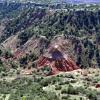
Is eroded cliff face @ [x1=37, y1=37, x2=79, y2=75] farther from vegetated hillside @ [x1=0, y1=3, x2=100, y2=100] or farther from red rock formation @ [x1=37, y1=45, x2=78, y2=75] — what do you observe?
vegetated hillside @ [x1=0, y1=3, x2=100, y2=100]

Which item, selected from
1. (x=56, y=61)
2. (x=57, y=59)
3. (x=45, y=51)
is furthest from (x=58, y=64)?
(x=45, y=51)

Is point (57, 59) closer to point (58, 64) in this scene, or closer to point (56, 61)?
point (56, 61)

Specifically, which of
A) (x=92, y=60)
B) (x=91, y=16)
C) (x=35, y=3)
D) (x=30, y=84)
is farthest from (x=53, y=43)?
(x=35, y=3)

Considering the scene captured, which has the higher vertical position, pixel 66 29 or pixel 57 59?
pixel 66 29

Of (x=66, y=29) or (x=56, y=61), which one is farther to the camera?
(x=66, y=29)

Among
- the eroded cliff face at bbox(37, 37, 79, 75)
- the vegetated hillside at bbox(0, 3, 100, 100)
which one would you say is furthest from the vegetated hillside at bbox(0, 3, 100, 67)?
the eroded cliff face at bbox(37, 37, 79, 75)

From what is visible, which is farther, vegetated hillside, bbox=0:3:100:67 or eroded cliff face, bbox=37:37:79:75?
vegetated hillside, bbox=0:3:100:67

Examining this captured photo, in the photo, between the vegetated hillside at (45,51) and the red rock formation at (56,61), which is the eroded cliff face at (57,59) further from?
the vegetated hillside at (45,51)
